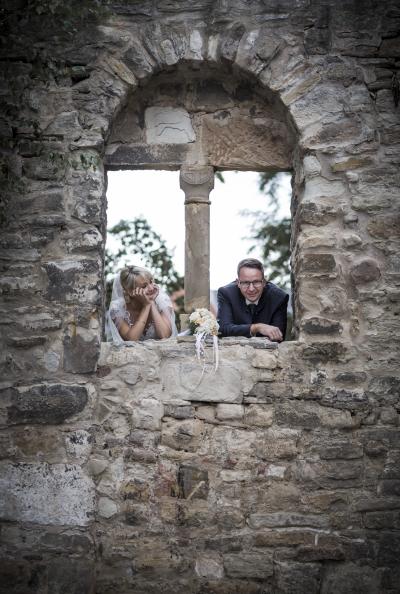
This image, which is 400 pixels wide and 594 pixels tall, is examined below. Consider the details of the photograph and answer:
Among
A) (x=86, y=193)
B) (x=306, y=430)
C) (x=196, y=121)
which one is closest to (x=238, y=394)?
(x=306, y=430)

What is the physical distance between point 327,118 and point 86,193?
1465 millimetres

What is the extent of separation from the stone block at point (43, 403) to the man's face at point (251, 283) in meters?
1.20

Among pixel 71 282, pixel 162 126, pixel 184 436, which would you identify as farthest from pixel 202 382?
pixel 162 126

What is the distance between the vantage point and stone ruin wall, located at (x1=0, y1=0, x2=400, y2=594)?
140 inches

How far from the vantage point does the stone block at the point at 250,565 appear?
354cm

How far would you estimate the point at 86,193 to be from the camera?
3.77 meters

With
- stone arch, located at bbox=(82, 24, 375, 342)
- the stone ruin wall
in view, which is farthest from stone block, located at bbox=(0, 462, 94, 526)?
stone arch, located at bbox=(82, 24, 375, 342)

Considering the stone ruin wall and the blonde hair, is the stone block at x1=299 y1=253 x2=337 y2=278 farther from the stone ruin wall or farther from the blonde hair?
the blonde hair

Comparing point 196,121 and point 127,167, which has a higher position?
point 196,121

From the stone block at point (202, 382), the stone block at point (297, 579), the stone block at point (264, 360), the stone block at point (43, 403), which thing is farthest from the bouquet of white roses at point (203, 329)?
the stone block at point (297, 579)

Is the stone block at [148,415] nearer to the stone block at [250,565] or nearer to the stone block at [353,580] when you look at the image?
the stone block at [250,565]

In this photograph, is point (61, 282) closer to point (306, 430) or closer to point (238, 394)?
point (238, 394)

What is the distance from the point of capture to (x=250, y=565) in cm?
355

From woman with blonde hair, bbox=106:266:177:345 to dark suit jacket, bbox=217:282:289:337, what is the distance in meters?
0.37
